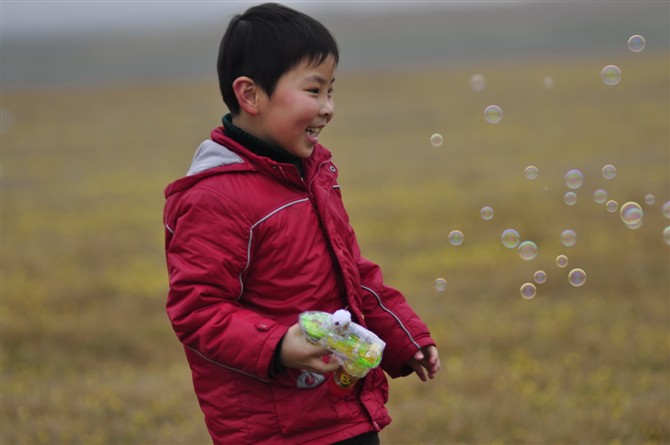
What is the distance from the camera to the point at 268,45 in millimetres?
3078

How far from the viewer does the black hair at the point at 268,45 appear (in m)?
3.07

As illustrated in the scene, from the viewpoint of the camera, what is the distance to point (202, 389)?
3127 mm

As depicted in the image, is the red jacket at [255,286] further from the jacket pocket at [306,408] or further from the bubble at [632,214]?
the bubble at [632,214]

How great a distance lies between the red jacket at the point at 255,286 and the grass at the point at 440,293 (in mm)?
2724

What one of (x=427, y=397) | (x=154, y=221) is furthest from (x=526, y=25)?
(x=427, y=397)

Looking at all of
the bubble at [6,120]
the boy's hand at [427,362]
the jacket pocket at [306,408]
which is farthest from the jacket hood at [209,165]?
the bubble at [6,120]

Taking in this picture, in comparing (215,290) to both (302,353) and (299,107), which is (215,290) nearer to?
(302,353)

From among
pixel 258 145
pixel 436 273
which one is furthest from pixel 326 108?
pixel 436 273

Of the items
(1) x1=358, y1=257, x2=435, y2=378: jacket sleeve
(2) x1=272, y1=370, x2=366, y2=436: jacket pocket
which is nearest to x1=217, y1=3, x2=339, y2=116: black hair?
(1) x1=358, y1=257, x2=435, y2=378: jacket sleeve

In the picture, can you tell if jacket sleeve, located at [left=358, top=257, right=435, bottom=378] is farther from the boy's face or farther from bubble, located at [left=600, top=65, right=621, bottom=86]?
bubble, located at [left=600, top=65, right=621, bottom=86]

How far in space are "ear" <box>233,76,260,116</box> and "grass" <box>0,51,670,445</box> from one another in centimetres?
307

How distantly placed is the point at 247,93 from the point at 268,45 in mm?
160

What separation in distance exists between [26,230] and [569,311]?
8.69 metres

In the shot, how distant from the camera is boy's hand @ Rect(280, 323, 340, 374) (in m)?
2.81
